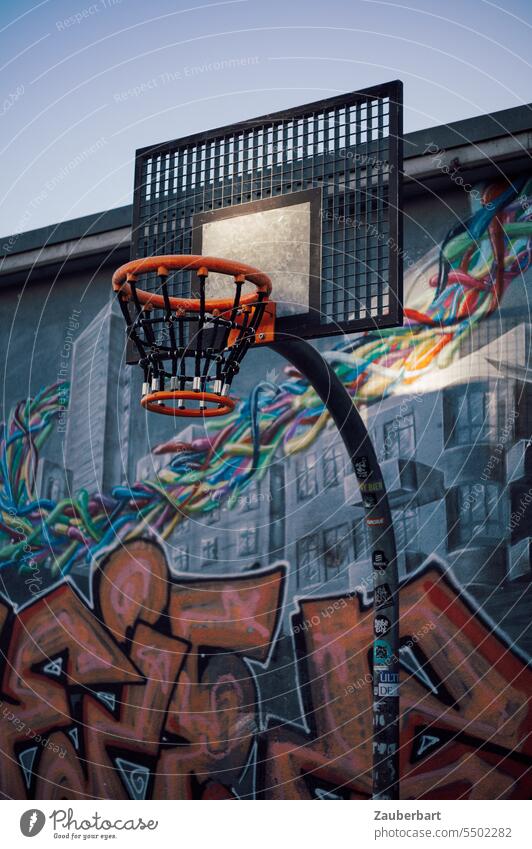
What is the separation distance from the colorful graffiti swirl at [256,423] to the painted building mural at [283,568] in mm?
28

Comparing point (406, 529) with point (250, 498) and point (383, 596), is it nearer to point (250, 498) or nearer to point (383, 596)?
point (250, 498)

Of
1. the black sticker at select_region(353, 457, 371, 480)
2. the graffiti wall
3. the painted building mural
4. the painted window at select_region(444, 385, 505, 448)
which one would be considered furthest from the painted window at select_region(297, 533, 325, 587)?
the black sticker at select_region(353, 457, 371, 480)

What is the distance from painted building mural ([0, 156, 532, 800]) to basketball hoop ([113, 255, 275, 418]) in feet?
12.0

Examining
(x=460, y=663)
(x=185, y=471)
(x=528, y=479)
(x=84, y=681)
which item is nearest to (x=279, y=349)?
(x=528, y=479)

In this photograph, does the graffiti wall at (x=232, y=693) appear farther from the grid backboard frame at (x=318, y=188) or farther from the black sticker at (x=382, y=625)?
the grid backboard frame at (x=318, y=188)

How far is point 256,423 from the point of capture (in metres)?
12.5

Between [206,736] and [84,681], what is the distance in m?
2.00

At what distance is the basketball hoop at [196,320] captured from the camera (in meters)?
7.63

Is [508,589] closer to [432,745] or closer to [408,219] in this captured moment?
[432,745]

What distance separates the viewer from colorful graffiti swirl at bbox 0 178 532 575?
1110 cm

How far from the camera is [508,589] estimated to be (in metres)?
10.3

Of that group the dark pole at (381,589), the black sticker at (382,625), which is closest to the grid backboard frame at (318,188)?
the dark pole at (381,589)

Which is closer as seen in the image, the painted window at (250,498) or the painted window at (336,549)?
the painted window at (336,549)

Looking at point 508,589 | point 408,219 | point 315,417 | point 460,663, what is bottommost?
point 460,663
